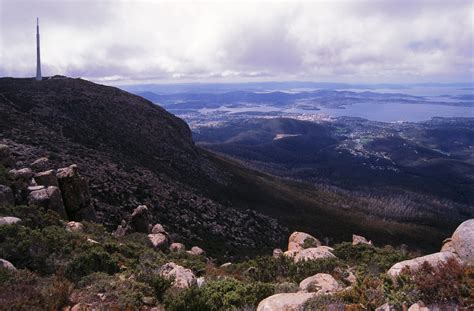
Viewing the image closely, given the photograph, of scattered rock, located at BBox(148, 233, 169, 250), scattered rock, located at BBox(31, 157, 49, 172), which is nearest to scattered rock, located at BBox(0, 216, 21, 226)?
scattered rock, located at BBox(148, 233, 169, 250)

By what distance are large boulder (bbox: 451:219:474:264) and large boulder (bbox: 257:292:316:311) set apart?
5224 mm

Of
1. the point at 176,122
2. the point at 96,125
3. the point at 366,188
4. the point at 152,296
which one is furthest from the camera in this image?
the point at 366,188

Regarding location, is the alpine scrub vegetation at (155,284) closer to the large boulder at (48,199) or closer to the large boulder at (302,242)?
the large boulder at (48,199)

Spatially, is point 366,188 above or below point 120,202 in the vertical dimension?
below

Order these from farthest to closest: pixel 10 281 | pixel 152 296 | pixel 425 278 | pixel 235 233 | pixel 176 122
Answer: pixel 176 122, pixel 235 233, pixel 152 296, pixel 10 281, pixel 425 278

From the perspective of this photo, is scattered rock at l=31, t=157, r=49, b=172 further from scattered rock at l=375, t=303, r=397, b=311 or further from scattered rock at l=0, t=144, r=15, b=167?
scattered rock at l=375, t=303, r=397, b=311

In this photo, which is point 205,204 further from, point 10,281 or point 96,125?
point 10,281

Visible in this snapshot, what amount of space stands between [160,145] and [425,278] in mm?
64324

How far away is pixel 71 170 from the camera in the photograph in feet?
80.0

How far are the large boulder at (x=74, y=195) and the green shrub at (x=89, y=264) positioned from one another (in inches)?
472

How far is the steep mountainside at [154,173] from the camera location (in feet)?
124

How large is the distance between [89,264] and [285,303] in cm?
669

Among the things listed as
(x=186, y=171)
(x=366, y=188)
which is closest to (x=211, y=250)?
(x=186, y=171)

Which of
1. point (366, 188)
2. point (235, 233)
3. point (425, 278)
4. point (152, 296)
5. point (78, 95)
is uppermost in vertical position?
point (78, 95)
